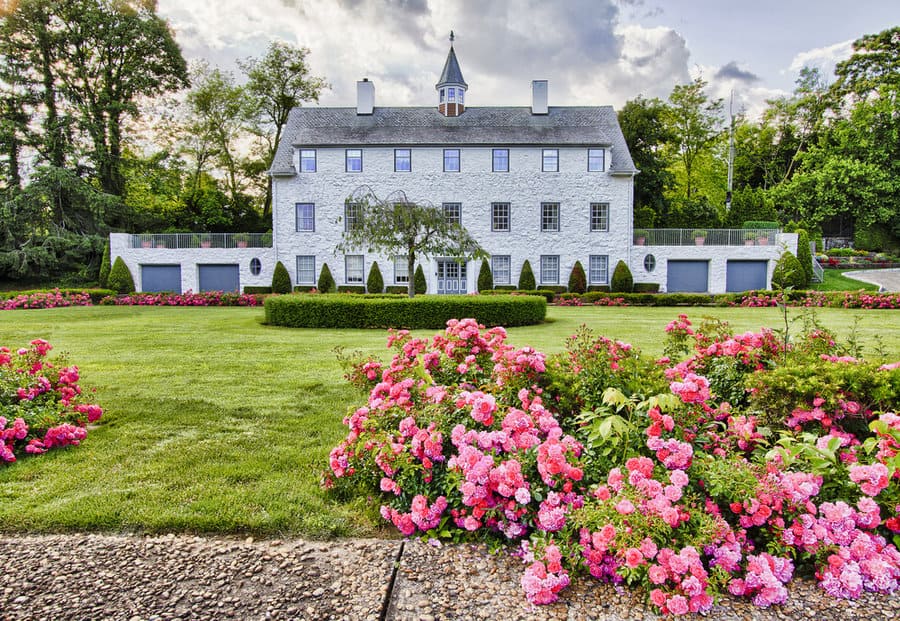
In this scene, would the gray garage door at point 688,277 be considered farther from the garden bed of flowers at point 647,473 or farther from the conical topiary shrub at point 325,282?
the garden bed of flowers at point 647,473

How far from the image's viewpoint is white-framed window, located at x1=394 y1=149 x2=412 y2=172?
81.4ft

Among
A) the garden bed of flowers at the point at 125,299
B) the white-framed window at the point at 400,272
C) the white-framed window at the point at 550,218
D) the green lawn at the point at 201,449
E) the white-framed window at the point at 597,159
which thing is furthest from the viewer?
the white-framed window at the point at 550,218

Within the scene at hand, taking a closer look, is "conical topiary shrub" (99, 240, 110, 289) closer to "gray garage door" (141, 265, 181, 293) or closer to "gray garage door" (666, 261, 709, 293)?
"gray garage door" (141, 265, 181, 293)

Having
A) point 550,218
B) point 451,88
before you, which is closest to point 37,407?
point 550,218

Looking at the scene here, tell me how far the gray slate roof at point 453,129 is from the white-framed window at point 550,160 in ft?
1.18

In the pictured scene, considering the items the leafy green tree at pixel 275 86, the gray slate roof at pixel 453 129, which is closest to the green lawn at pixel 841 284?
the gray slate roof at pixel 453 129

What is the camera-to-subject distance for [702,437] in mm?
2752

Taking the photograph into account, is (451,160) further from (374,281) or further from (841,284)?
(841,284)

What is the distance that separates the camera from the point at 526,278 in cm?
2398

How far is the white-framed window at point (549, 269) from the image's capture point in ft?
81.4

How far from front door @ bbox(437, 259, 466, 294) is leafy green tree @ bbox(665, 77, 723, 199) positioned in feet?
62.9

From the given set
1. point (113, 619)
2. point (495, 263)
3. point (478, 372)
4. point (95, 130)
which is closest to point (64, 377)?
point (113, 619)

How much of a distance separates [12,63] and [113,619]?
115 feet

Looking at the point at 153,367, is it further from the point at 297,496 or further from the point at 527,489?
the point at 527,489
